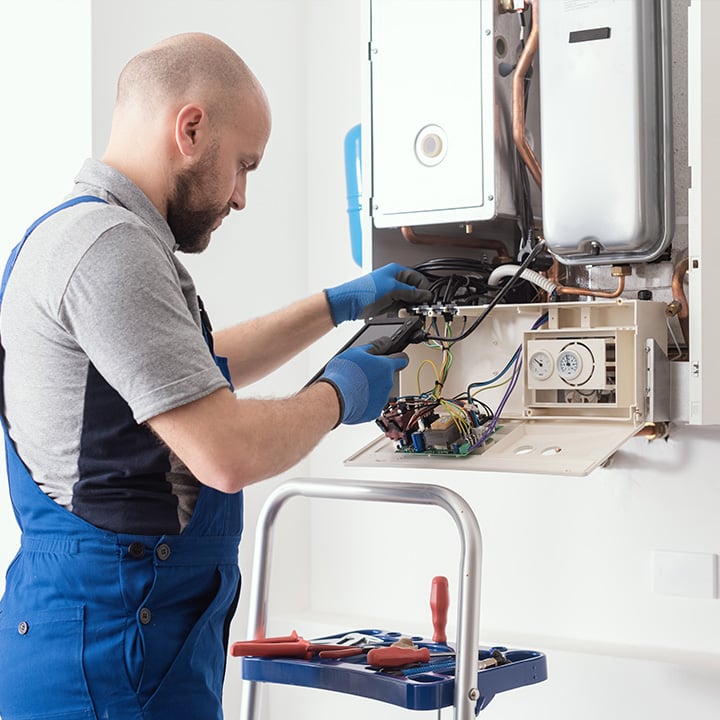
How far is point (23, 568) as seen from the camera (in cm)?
140

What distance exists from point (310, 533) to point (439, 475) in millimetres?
421

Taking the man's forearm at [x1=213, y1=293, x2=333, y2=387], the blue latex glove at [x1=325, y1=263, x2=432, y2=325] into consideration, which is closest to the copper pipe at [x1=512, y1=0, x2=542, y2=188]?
the blue latex glove at [x1=325, y1=263, x2=432, y2=325]

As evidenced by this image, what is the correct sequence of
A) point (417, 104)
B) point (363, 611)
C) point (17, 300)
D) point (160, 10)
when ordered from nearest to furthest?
1. point (17, 300)
2. point (417, 104)
3. point (160, 10)
4. point (363, 611)

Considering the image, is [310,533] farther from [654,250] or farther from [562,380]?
[654,250]

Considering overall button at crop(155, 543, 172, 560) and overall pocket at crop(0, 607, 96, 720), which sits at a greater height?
overall button at crop(155, 543, 172, 560)

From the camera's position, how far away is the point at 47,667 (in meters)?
1.33

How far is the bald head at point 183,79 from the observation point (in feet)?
4.62

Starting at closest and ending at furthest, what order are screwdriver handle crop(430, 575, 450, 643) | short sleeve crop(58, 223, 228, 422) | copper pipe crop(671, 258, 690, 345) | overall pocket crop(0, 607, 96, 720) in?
1. short sleeve crop(58, 223, 228, 422)
2. overall pocket crop(0, 607, 96, 720)
3. screwdriver handle crop(430, 575, 450, 643)
4. copper pipe crop(671, 258, 690, 345)

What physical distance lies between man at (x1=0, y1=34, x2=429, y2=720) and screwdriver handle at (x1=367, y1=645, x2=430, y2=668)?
0.71ft

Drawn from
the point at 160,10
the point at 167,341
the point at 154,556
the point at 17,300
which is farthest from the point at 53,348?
the point at 160,10

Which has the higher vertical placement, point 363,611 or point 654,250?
point 654,250

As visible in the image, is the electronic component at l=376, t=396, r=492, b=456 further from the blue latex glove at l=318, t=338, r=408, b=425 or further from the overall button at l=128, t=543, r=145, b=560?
the overall button at l=128, t=543, r=145, b=560

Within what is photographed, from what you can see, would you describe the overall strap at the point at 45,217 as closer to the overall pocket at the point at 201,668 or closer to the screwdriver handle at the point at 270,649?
the overall pocket at the point at 201,668

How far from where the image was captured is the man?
1230 millimetres
